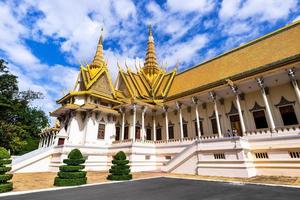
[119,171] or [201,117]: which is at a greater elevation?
[201,117]

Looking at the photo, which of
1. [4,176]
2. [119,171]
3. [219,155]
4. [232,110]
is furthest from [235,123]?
[4,176]

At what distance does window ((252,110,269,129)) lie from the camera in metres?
15.0

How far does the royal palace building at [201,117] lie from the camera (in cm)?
1200

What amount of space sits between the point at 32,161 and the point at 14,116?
763 inches

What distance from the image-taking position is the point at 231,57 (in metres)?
19.8

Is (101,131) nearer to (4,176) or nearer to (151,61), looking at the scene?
(4,176)

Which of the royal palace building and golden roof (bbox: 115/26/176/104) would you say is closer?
the royal palace building

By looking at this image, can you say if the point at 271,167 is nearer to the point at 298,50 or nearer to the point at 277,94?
Result: the point at 277,94

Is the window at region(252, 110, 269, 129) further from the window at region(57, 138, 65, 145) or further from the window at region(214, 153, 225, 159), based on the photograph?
the window at region(57, 138, 65, 145)

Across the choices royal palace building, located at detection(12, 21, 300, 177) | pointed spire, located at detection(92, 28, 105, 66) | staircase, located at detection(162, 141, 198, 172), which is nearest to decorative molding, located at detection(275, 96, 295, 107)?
royal palace building, located at detection(12, 21, 300, 177)

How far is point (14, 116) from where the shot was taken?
31.2 meters

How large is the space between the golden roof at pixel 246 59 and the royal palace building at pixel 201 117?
0.09 metres

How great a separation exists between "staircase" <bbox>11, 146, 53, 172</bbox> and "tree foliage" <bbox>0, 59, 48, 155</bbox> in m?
7.14

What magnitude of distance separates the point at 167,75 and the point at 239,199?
22601mm
